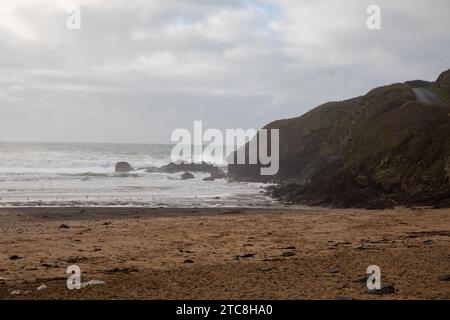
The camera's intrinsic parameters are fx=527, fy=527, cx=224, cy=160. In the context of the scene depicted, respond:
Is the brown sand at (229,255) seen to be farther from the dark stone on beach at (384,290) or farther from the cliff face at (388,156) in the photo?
the cliff face at (388,156)

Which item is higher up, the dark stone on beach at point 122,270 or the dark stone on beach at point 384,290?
the dark stone on beach at point 384,290

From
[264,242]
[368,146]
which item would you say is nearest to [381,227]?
[264,242]

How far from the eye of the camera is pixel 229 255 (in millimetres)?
14109

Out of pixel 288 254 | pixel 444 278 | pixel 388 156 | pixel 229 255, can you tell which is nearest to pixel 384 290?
pixel 444 278

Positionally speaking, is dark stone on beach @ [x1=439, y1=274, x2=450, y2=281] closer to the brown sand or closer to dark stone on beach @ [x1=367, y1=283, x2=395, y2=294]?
the brown sand

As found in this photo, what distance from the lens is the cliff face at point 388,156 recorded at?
1132 inches

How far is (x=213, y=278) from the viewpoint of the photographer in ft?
35.5

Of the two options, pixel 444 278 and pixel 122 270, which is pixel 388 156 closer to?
pixel 444 278

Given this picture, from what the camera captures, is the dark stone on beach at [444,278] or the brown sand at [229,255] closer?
the brown sand at [229,255]

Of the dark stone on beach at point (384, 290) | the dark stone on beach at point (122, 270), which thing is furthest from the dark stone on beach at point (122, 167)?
the dark stone on beach at point (384, 290)

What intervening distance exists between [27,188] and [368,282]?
35689mm

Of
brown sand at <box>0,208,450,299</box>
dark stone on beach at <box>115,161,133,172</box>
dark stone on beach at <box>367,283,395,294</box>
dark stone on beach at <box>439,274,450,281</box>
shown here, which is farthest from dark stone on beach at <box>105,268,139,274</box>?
dark stone on beach at <box>115,161,133,172</box>

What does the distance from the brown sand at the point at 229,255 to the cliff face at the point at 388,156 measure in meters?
5.51

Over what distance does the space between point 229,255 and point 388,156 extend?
21.2 meters
